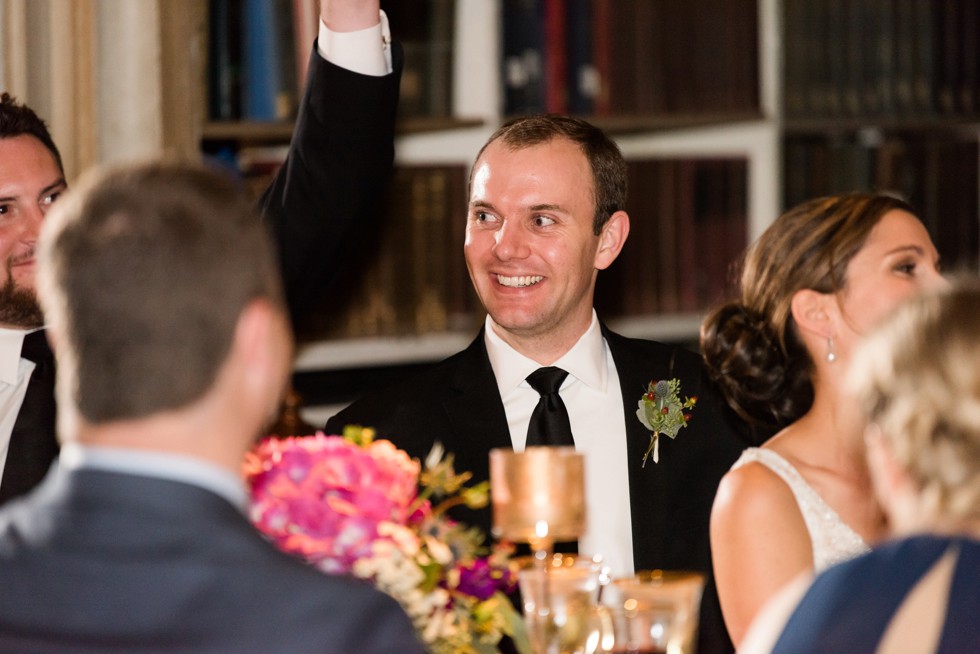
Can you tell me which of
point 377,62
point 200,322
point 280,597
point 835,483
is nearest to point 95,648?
point 280,597

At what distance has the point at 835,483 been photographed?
6.71 feet

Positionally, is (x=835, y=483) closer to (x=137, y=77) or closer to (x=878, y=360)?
(x=878, y=360)

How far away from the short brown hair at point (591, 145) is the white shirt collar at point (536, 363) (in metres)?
0.22

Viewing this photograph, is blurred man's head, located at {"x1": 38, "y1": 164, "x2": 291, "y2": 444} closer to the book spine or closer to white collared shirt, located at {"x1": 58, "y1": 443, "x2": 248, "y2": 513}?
white collared shirt, located at {"x1": 58, "y1": 443, "x2": 248, "y2": 513}

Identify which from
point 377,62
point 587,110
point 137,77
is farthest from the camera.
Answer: point 587,110

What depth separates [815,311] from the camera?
81.4 inches

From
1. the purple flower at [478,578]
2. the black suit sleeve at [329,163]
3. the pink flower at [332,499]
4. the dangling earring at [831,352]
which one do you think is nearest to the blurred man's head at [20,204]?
the black suit sleeve at [329,163]

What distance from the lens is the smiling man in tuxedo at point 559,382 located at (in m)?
2.13

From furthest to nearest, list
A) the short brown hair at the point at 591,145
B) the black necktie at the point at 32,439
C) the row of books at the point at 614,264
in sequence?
the row of books at the point at 614,264, the short brown hair at the point at 591,145, the black necktie at the point at 32,439

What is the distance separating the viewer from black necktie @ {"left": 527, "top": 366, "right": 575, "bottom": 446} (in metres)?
2.14

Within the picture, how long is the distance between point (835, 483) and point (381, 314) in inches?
49.6

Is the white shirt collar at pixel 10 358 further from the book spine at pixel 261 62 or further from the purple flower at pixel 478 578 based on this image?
the purple flower at pixel 478 578

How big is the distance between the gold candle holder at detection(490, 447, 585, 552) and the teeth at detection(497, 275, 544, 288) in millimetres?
958

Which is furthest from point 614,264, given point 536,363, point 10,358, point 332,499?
point 332,499
